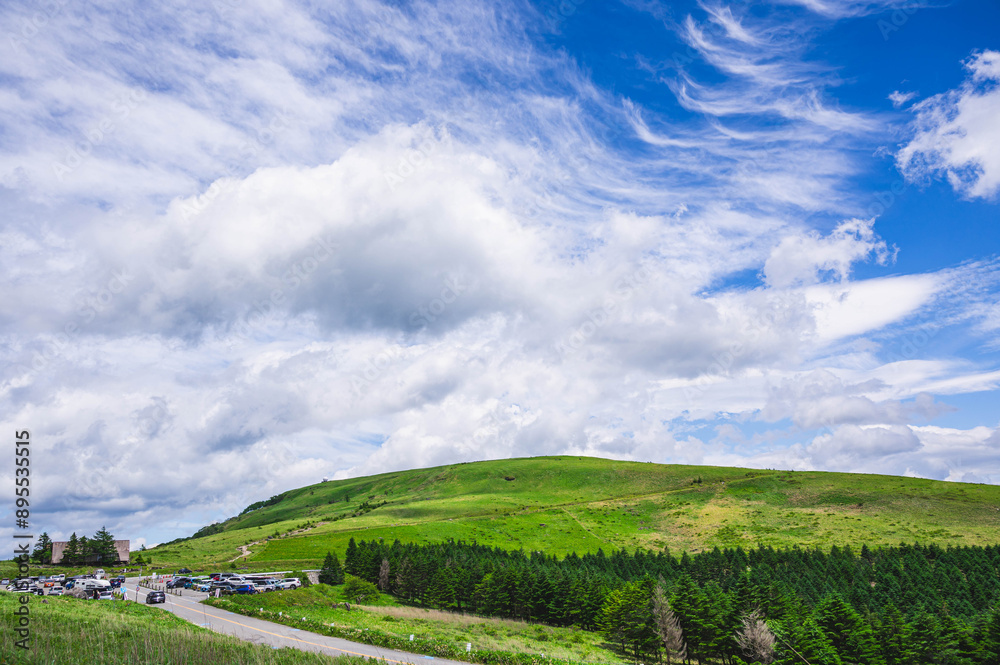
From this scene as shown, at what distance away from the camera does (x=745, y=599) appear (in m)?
69.8

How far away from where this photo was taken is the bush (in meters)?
85.0

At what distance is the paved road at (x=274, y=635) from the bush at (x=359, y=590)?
27.9 metres

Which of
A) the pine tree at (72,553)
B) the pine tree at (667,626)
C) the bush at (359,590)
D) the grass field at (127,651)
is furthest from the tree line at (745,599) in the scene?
the pine tree at (72,553)

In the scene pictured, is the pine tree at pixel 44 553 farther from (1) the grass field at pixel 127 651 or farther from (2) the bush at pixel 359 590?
(1) the grass field at pixel 127 651

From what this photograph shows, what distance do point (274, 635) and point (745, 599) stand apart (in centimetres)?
5700

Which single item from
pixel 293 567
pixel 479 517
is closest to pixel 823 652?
pixel 293 567

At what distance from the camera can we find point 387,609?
76250 millimetres

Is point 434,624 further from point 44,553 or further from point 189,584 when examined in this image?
point 44,553

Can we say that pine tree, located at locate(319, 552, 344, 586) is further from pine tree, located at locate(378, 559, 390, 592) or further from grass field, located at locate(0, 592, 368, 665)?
grass field, located at locate(0, 592, 368, 665)

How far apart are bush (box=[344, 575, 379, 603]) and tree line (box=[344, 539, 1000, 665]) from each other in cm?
554

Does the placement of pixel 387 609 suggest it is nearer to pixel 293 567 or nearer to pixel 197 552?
pixel 293 567

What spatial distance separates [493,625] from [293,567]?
55.9m

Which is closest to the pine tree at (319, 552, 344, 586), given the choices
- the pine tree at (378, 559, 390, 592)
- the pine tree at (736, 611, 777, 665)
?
the pine tree at (378, 559, 390, 592)

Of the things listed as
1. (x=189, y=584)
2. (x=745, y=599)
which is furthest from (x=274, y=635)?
(x=745, y=599)
